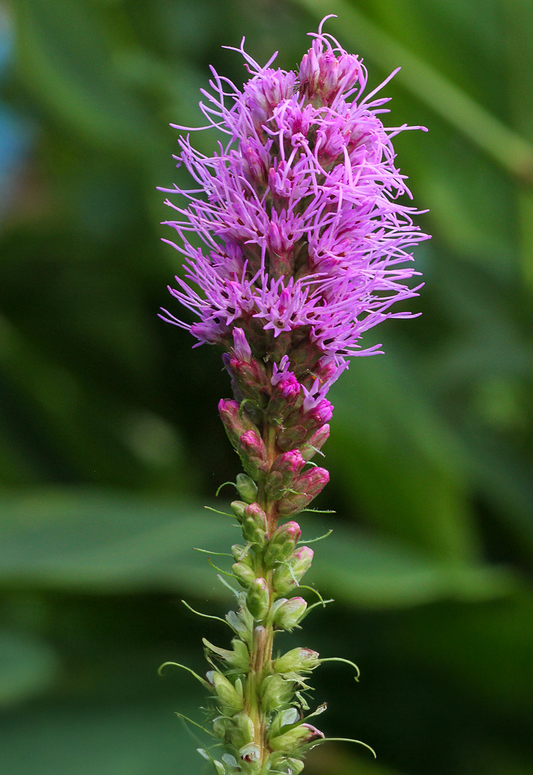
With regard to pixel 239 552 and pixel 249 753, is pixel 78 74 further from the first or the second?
pixel 249 753

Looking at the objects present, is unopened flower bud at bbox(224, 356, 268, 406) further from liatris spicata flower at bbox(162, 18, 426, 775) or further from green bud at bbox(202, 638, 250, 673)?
green bud at bbox(202, 638, 250, 673)

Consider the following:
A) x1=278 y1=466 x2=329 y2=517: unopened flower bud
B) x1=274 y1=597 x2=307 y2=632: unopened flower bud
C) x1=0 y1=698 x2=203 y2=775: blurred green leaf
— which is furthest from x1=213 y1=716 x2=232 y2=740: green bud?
x1=0 y1=698 x2=203 y2=775: blurred green leaf

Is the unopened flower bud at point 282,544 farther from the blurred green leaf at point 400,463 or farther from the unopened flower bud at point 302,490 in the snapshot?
the blurred green leaf at point 400,463

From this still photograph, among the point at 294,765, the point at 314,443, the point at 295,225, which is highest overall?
the point at 295,225

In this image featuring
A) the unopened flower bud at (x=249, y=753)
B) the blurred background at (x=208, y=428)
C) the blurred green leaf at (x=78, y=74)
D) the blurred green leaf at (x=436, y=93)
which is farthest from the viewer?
the blurred green leaf at (x=78, y=74)

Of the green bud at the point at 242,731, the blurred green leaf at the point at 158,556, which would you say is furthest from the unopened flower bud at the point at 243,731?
the blurred green leaf at the point at 158,556

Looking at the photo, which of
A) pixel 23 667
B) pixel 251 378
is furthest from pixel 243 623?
pixel 23 667

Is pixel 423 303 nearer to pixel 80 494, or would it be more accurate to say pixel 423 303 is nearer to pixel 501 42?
pixel 501 42
